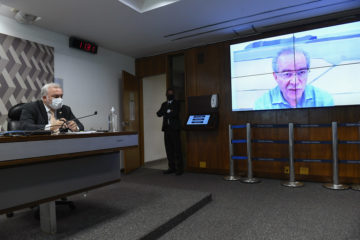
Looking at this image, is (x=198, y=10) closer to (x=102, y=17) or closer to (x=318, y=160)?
(x=102, y=17)

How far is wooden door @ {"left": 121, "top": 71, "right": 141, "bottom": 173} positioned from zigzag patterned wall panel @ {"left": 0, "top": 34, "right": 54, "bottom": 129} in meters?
1.43

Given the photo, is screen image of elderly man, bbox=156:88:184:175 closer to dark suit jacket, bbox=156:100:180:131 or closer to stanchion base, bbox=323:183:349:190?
dark suit jacket, bbox=156:100:180:131

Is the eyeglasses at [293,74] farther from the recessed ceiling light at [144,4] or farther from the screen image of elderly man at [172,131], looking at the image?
the recessed ceiling light at [144,4]

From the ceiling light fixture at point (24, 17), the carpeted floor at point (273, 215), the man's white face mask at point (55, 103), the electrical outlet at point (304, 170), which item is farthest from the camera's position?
the electrical outlet at point (304, 170)

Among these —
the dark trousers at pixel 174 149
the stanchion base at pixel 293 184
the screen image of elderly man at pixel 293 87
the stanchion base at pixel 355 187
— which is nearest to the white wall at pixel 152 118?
the dark trousers at pixel 174 149

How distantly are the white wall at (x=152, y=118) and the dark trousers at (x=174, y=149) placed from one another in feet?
3.59

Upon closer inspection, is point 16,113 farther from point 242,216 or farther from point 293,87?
point 293,87

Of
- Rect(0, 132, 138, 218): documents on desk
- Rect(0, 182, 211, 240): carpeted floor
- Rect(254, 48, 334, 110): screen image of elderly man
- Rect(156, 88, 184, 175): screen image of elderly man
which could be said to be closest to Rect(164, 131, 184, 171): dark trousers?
Rect(156, 88, 184, 175): screen image of elderly man

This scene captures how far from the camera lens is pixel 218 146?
417cm

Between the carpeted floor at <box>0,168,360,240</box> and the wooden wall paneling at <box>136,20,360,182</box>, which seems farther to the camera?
the wooden wall paneling at <box>136,20,360,182</box>

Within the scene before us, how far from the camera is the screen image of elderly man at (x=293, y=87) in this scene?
3.37 metres

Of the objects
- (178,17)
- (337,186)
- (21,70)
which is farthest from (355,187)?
(21,70)

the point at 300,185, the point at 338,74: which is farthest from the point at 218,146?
the point at 338,74

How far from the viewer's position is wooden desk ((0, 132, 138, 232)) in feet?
4.33
